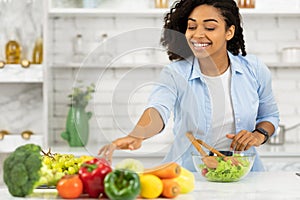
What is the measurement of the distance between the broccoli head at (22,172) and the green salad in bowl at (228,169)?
646 millimetres

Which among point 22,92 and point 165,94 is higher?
point 165,94

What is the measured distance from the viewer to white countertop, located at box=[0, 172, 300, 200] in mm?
1786

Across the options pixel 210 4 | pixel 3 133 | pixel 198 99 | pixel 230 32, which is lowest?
pixel 3 133

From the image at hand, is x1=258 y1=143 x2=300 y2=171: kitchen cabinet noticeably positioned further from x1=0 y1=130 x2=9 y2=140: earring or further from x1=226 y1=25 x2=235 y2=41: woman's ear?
x1=0 y1=130 x2=9 y2=140: earring

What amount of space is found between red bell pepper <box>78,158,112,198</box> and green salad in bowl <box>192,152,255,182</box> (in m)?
0.51

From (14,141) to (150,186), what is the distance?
2387 millimetres

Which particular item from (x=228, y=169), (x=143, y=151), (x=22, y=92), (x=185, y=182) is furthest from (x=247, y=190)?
(x=22, y=92)

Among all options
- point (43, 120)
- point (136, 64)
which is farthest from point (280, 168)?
point (136, 64)

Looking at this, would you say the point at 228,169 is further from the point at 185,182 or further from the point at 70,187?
the point at 70,187

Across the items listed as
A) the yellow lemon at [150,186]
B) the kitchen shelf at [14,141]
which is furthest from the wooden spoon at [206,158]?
the kitchen shelf at [14,141]

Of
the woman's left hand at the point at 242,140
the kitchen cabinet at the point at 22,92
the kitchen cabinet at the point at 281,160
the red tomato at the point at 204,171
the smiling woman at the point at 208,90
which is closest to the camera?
the smiling woman at the point at 208,90

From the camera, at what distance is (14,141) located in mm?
3889

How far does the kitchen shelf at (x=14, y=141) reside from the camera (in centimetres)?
386

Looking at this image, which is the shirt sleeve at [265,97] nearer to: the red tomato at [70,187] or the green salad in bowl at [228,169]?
the green salad in bowl at [228,169]
